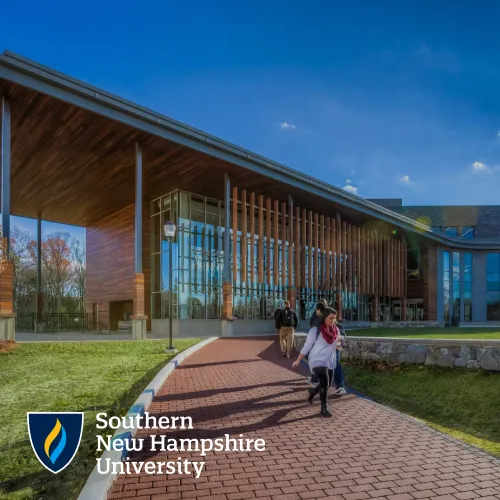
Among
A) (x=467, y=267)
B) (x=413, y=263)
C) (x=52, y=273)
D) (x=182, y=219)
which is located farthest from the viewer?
(x=52, y=273)

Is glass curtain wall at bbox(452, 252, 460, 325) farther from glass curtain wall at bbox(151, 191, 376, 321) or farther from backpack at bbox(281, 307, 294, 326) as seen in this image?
backpack at bbox(281, 307, 294, 326)

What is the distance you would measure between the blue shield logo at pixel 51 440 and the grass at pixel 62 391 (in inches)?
4.5

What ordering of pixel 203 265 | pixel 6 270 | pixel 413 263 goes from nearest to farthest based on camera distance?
1. pixel 6 270
2. pixel 203 265
3. pixel 413 263

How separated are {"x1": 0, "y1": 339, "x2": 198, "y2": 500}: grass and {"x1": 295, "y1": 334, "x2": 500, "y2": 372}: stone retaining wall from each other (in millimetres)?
5495

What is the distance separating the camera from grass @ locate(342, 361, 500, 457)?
22.8 ft

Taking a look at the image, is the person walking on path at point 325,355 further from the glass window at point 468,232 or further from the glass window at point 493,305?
the glass window at point 468,232

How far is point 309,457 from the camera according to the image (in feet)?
16.3

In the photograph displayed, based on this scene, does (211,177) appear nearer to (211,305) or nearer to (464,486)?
(211,305)

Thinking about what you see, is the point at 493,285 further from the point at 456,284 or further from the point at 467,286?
the point at 456,284

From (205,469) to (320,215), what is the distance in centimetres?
3150

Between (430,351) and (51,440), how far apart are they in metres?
8.88

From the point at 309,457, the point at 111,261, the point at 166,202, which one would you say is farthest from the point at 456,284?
the point at 309,457

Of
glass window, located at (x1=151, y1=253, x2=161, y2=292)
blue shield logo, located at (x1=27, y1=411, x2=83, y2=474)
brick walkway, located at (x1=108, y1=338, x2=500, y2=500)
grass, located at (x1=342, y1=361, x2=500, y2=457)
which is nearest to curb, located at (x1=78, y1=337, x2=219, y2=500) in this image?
brick walkway, located at (x1=108, y1=338, x2=500, y2=500)

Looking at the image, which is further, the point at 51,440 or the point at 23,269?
the point at 23,269
